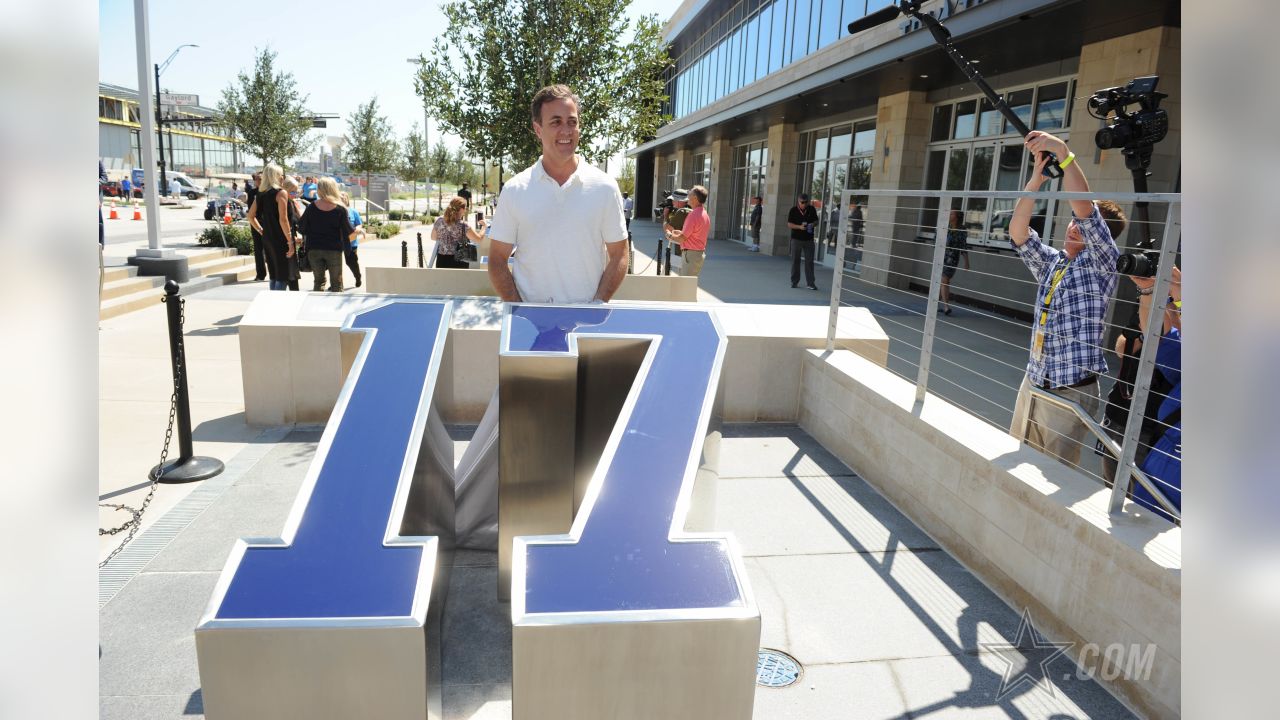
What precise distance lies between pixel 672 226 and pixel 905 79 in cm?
516

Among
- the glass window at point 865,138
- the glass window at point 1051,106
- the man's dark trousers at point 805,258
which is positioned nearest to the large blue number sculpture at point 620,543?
the glass window at point 1051,106

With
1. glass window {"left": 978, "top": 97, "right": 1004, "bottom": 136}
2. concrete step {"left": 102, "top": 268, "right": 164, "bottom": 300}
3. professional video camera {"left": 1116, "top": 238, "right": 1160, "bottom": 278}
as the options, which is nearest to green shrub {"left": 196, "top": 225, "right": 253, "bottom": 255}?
concrete step {"left": 102, "top": 268, "right": 164, "bottom": 300}

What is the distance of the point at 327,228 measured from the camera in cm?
1048

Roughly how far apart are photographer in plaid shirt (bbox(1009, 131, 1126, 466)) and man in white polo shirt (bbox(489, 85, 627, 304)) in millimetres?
2216

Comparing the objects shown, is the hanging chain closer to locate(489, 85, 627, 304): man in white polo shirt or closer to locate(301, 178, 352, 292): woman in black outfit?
locate(489, 85, 627, 304): man in white polo shirt

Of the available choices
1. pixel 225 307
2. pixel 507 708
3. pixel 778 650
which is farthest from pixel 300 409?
pixel 225 307

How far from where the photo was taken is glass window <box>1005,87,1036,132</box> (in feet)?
43.9

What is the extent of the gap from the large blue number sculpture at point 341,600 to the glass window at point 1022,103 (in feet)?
44.4

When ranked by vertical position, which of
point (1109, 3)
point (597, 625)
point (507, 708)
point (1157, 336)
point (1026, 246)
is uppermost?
point (1109, 3)

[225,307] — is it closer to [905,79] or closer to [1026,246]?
[1026,246]

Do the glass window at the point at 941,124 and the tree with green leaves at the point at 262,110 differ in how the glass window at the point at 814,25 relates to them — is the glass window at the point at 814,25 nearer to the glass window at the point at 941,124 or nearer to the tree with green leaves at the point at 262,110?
the glass window at the point at 941,124

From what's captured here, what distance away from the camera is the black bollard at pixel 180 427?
4965 mm

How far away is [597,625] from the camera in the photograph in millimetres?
2121

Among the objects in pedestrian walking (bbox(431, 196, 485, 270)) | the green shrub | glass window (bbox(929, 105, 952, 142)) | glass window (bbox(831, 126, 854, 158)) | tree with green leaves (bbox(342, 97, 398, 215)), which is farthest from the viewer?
tree with green leaves (bbox(342, 97, 398, 215))
